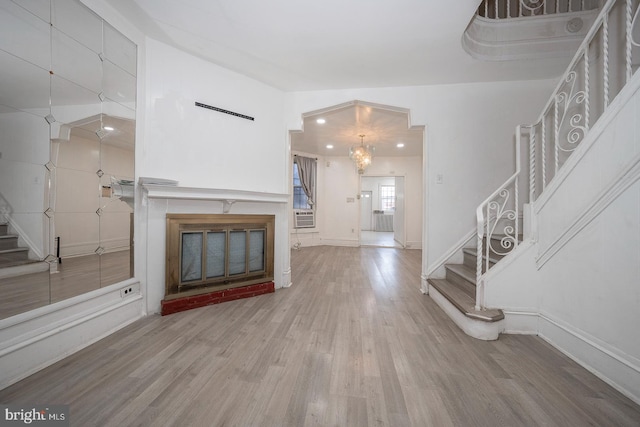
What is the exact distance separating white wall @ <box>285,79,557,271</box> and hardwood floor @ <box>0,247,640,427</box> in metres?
1.44

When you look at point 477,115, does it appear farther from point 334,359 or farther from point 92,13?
point 92,13

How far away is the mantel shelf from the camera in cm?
238

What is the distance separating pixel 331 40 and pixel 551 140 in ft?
10.0

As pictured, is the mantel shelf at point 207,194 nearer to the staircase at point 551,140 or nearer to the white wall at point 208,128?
the white wall at point 208,128

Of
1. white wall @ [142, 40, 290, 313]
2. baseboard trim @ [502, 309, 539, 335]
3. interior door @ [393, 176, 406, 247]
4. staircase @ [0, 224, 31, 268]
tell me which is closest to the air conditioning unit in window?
interior door @ [393, 176, 406, 247]

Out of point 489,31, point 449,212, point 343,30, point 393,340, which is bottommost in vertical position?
point 393,340

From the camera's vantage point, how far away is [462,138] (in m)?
3.31

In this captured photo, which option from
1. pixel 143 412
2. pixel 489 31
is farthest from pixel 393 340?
pixel 489 31

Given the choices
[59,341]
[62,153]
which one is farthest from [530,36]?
[59,341]

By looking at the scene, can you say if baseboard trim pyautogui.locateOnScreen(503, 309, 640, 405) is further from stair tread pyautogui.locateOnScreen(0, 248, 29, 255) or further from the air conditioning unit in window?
the air conditioning unit in window

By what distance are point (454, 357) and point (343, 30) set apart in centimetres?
308

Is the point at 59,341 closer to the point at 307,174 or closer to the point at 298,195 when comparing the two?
the point at 298,195

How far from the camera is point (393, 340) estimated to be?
2.04 metres

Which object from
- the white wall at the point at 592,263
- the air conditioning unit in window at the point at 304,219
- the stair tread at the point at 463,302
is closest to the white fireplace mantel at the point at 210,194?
the stair tread at the point at 463,302
